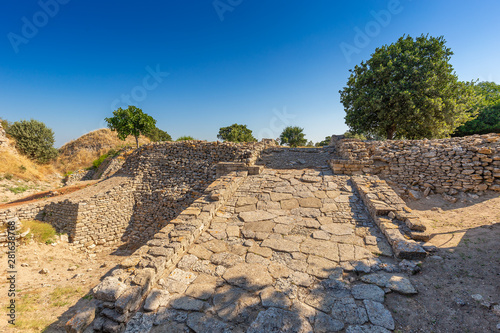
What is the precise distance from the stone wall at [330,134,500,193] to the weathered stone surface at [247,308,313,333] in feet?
17.4

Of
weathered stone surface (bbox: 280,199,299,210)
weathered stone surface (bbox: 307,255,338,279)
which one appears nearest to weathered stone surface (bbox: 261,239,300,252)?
weathered stone surface (bbox: 307,255,338,279)

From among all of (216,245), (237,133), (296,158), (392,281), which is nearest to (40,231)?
(216,245)

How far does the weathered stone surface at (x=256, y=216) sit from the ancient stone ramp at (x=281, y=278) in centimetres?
2

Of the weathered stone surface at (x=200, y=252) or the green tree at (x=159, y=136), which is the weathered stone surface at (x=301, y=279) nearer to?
the weathered stone surface at (x=200, y=252)

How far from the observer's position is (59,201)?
8781 mm

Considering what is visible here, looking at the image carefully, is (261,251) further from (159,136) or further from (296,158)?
(159,136)

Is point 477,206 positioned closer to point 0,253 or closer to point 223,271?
point 223,271

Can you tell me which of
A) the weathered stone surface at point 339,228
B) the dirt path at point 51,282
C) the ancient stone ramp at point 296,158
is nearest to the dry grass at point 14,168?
the dirt path at point 51,282

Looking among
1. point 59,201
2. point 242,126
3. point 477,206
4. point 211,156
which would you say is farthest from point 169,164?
point 242,126

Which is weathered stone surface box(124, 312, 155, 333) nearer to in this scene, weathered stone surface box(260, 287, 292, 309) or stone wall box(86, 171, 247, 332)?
stone wall box(86, 171, 247, 332)

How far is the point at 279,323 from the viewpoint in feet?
6.14

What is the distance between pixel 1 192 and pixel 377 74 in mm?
23367

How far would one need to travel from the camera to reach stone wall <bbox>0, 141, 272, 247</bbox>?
8.56 metres

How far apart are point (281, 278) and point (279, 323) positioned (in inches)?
26.4
